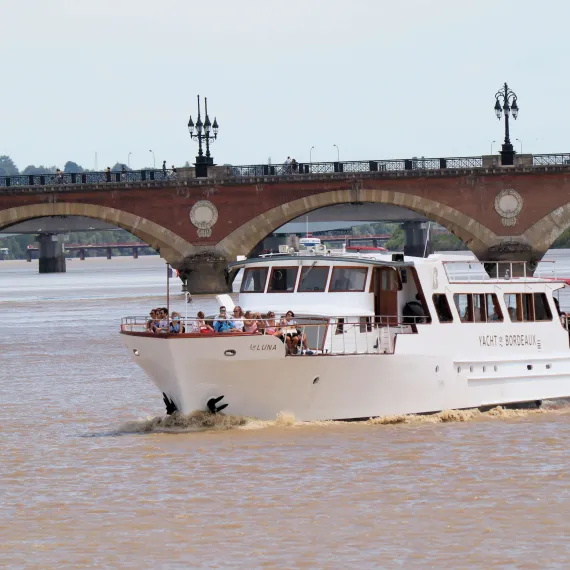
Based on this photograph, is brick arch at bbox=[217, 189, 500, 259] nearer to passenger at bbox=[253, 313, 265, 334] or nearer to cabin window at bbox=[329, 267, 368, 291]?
cabin window at bbox=[329, 267, 368, 291]

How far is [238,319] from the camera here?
2506 centimetres

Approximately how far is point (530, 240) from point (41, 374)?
3643 centimetres

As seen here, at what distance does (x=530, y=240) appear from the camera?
6912 centimetres

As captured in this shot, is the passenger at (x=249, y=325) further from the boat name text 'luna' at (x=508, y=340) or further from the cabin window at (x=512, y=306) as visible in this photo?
the cabin window at (x=512, y=306)

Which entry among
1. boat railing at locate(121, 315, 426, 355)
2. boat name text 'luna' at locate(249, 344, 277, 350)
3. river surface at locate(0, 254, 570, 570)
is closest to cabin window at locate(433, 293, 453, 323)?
boat railing at locate(121, 315, 426, 355)

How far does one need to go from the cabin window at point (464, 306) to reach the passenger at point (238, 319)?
4.30 meters

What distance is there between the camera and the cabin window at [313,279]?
90.2 ft

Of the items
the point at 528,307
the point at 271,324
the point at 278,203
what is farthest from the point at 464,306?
the point at 278,203

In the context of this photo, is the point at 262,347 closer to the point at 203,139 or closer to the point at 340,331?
the point at 340,331

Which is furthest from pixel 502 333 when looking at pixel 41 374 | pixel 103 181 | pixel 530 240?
pixel 103 181

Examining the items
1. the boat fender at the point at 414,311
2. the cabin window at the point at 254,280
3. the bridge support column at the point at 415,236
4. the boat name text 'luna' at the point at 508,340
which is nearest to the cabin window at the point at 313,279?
the cabin window at the point at 254,280

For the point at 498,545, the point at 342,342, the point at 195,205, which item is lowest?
the point at 498,545

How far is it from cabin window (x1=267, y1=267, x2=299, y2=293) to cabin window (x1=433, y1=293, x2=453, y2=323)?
2.70m

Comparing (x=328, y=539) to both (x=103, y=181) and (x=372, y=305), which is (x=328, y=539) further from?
(x=103, y=181)
